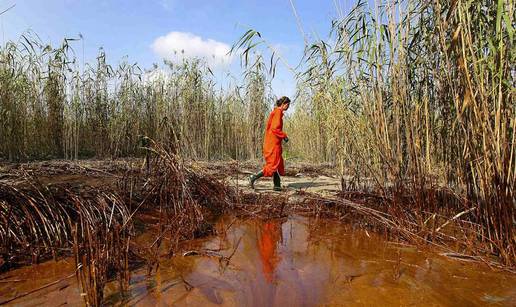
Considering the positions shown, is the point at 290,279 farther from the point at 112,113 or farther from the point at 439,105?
the point at 112,113

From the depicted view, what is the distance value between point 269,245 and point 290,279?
695mm

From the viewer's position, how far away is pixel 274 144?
5273mm

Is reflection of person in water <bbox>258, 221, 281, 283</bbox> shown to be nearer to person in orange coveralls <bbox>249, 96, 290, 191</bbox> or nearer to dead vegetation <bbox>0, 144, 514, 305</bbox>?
dead vegetation <bbox>0, 144, 514, 305</bbox>

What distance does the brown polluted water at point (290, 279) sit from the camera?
1723mm

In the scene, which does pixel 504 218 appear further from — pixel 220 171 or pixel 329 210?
pixel 220 171

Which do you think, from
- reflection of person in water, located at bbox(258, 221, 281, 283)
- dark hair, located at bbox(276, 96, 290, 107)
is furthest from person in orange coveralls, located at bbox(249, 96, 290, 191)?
reflection of person in water, located at bbox(258, 221, 281, 283)

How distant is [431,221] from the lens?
9.30ft

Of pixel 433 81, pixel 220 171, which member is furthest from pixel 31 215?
pixel 220 171

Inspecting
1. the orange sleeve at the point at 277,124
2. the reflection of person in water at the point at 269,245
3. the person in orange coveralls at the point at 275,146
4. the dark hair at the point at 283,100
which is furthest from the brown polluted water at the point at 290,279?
the dark hair at the point at 283,100

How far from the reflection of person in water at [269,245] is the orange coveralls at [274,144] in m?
A: 1.80

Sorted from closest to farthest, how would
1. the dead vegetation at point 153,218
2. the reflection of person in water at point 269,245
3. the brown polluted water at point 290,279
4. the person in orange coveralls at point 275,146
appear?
the brown polluted water at point 290,279 → the dead vegetation at point 153,218 → the reflection of person in water at point 269,245 → the person in orange coveralls at point 275,146

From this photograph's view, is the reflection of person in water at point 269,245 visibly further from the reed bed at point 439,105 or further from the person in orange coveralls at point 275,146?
the person in orange coveralls at point 275,146

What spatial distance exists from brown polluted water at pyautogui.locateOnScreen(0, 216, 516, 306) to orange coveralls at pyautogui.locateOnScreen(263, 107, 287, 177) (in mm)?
2506

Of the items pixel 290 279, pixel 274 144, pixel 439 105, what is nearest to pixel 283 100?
→ pixel 274 144
